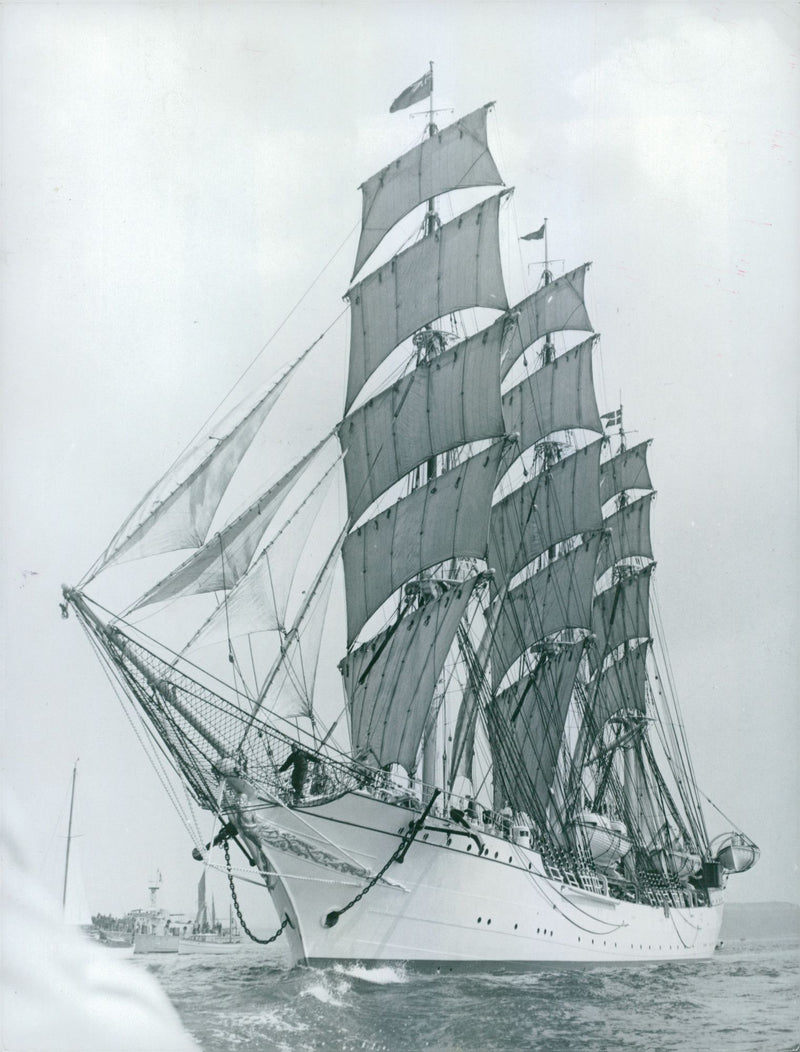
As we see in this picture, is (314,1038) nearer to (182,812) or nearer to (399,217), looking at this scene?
(182,812)

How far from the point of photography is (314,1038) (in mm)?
17078

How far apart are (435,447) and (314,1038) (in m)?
13.2

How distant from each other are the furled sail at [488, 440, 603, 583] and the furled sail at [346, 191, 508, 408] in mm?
8248

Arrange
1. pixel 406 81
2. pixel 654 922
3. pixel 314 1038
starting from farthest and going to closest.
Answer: pixel 654 922, pixel 406 81, pixel 314 1038

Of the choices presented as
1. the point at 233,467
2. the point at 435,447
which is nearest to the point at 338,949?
the point at 233,467

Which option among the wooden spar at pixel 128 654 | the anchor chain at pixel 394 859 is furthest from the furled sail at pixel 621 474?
the wooden spar at pixel 128 654

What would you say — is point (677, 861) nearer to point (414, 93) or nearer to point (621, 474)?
point (621, 474)

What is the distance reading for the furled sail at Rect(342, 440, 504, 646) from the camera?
25.8 metres

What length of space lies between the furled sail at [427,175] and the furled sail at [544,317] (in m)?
7.26

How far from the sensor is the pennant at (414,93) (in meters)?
19.9

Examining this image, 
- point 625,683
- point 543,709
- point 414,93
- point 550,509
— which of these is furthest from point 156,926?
point 625,683

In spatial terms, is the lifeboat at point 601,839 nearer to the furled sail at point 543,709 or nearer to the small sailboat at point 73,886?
the furled sail at point 543,709

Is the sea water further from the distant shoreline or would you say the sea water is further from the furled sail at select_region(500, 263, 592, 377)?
the furled sail at select_region(500, 263, 592, 377)

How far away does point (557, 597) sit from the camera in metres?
35.3
